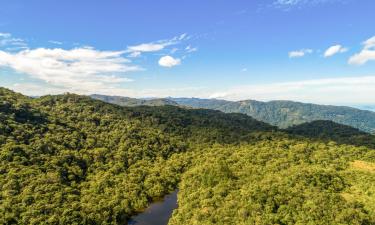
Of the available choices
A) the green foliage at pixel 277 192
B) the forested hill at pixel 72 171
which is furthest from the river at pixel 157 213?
the green foliage at pixel 277 192

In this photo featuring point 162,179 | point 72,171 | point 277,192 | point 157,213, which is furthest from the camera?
point 162,179

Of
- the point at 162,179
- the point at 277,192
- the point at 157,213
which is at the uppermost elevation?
the point at 277,192

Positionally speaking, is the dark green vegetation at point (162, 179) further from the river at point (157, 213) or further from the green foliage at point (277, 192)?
the river at point (157, 213)

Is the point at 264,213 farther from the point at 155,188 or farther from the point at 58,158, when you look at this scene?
the point at 58,158

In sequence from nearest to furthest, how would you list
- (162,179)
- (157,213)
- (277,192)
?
(277,192) → (157,213) → (162,179)

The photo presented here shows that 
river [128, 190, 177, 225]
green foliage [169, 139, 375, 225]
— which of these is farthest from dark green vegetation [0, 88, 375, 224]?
river [128, 190, 177, 225]

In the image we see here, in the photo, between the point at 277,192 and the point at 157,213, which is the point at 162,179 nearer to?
the point at 157,213

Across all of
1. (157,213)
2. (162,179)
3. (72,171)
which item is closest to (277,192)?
(157,213)
